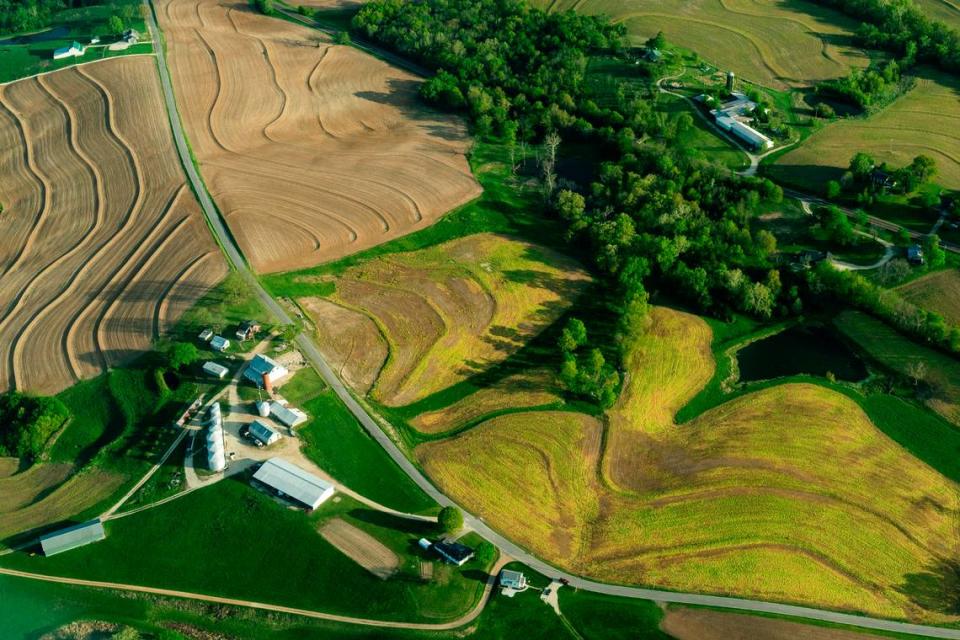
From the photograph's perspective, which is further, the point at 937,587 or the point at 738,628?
the point at 937,587

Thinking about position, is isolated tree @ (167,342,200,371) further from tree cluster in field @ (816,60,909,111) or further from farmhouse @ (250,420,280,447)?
tree cluster in field @ (816,60,909,111)

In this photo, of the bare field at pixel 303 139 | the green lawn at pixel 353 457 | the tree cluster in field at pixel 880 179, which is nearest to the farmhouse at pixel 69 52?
the bare field at pixel 303 139

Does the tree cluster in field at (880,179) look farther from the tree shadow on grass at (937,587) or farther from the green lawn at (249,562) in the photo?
the green lawn at (249,562)

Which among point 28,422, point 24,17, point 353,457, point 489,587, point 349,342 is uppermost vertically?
point 24,17

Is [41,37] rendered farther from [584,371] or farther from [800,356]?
[800,356]

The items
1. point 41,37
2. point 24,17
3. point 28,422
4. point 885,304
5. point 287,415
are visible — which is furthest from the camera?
point 24,17

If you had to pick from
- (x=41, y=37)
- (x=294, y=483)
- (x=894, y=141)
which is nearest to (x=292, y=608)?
(x=294, y=483)

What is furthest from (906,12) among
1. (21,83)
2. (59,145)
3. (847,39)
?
(21,83)
